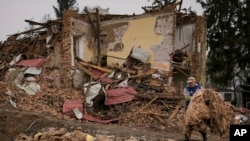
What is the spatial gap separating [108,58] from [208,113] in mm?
12044

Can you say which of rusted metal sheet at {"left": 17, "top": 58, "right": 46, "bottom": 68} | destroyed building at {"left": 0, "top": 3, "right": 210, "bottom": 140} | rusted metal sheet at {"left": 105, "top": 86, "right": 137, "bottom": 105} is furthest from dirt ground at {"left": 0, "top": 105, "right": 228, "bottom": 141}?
rusted metal sheet at {"left": 17, "top": 58, "right": 46, "bottom": 68}

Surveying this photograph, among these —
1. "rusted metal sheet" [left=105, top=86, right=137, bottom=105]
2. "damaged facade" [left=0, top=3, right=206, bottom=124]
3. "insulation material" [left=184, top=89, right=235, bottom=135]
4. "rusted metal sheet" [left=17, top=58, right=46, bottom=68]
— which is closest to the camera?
"insulation material" [left=184, top=89, right=235, bottom=135]

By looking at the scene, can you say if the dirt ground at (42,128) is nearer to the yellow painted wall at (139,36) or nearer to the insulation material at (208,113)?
the insulation material at (208,113)

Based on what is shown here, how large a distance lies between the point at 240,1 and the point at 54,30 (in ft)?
56.5

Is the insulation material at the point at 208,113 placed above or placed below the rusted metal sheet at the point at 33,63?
below

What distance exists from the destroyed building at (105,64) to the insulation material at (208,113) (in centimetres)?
510

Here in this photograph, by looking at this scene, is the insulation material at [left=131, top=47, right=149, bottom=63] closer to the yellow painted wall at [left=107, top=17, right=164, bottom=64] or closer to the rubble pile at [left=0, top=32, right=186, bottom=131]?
the rubble pile at [left=0, top=32, right=186, bottom=131]

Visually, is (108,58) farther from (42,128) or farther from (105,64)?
(42,128)

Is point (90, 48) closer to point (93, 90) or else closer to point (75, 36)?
point (75, 36)

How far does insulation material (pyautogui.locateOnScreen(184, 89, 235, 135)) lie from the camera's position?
7566mm

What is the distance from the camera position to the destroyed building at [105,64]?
13.7 meters

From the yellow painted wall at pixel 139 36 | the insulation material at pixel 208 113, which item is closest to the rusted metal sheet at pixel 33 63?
the yellow painted wall at pixel 139 36

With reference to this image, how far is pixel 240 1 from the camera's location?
1076 inches

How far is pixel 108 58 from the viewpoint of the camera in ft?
62.7
